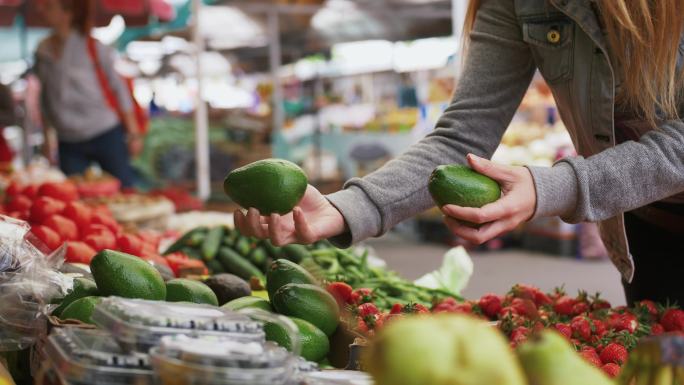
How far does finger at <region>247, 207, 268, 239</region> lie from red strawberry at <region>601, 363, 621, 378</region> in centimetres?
79

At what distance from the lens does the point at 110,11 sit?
9.35m

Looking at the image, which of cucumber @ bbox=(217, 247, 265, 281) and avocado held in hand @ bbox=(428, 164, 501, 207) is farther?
cucumber @ bbox=(217, 247, 265, 281)

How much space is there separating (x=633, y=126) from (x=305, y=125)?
9.49 meters

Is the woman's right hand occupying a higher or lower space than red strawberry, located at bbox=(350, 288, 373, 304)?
higher

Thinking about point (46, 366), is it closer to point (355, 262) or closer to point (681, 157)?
point (681, 157)

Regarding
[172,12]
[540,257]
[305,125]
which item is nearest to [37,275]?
[540,257]

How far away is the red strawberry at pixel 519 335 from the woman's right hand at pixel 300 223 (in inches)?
18.4

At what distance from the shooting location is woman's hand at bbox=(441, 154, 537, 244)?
1.70 meters

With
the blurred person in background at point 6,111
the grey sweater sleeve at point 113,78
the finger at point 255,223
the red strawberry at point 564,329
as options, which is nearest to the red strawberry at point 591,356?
the red strawberry at point 564,329

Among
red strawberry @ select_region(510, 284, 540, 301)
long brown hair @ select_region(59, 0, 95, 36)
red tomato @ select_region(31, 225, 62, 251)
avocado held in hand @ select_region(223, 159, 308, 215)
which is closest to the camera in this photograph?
avocado held in hand @ select_region(223, 159, 308, 215)

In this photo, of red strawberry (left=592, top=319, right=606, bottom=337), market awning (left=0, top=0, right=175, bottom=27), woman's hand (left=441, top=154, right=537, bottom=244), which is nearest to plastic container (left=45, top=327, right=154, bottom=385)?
woman's hand (left=441, top=154, right=537, bottom=244)

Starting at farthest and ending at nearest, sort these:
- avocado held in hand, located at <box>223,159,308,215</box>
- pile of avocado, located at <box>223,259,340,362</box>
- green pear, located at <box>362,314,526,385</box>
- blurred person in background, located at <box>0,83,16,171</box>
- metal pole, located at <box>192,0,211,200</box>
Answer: blurred person in background, located at <box>0,83,16,171</box>, metal pole, located at <box>192,0,211,200</box>, avocado held in hand, located at <box>223,159,308,215</box>, pile of avocado, located at <box>223,259,340,362</box>, green pear, located at <box>362,314,526,385</box>

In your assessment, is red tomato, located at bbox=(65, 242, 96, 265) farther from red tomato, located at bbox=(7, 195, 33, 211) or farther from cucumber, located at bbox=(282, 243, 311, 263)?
red tomato, located at bbox=(7, 195, 33, 211)

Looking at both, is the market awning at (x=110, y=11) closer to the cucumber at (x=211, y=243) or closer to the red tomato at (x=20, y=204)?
the red tomato at (x=20, y=204)
